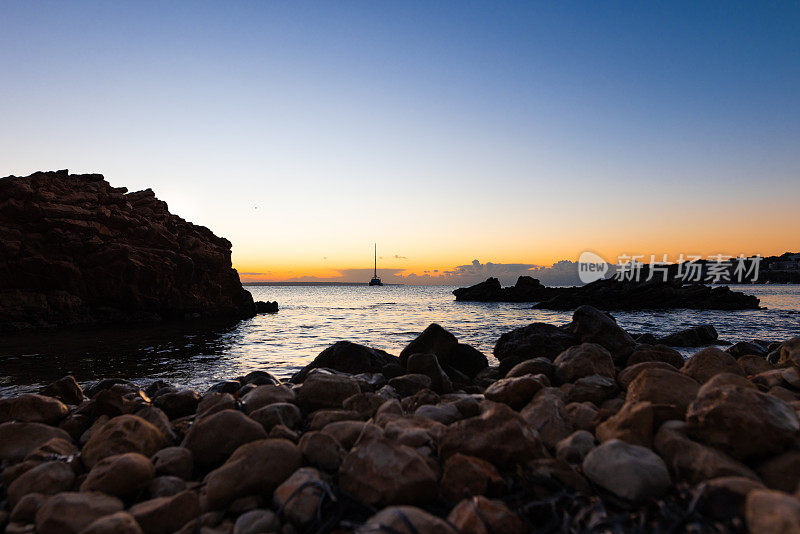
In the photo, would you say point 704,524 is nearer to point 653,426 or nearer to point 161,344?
point 653,426

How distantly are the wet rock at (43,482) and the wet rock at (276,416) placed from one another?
5.13 ft

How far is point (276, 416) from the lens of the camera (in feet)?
14.3

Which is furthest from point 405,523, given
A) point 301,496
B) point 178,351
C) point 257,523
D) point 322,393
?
point 178,351

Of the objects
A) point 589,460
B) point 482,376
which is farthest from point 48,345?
point 589,460

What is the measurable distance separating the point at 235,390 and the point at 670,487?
6.50m

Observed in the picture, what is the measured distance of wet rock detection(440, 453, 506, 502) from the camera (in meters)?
2.73

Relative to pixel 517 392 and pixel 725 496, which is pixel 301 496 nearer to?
pixel 725 496

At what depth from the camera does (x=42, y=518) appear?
2.57 m

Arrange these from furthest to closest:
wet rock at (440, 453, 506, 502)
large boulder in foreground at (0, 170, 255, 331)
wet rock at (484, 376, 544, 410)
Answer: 1. large boulder in foreground at (0, 170, 255, 331)
2. wet rock at (484, 376, 544, 410)
3. wet rock at (440, 453, 506, 502)

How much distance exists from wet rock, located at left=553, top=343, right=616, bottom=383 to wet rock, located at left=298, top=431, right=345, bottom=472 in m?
3.87

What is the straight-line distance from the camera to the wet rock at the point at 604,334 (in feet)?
27.2

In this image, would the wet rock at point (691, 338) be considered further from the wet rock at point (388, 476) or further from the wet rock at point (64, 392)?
the wet rock at point (64, 392)

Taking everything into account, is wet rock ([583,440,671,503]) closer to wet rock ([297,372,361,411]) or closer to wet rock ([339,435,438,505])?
wet rock ([339,435,438,505])

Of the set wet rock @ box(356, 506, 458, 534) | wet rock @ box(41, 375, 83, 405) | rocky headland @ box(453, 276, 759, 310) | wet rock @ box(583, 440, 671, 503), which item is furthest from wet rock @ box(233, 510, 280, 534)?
rocky headland @ box(453, 276, 759, 310)
